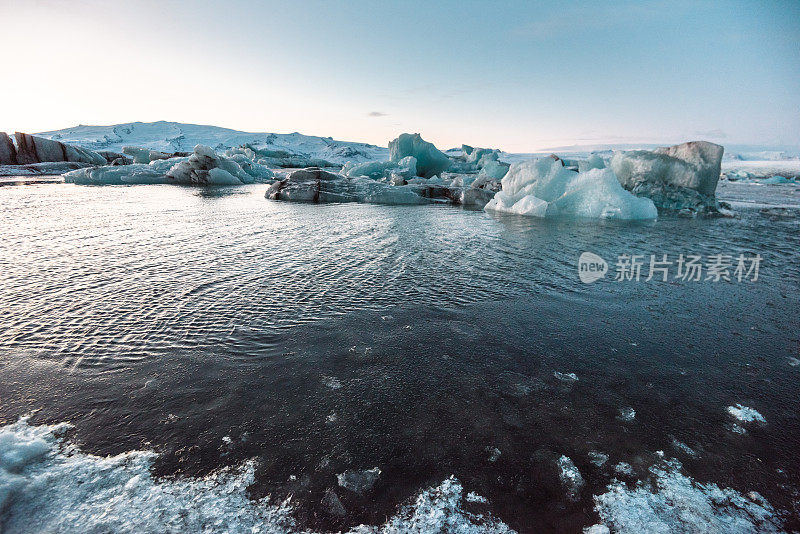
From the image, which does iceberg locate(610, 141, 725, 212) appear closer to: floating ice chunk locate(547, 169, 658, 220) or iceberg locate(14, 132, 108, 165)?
floating ice chunk locate(547, 169, 658, 220)

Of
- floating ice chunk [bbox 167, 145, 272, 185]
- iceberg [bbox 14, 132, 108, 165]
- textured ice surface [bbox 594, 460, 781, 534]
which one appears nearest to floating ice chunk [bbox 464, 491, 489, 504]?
textured ice surface [bbox 594, 460, 781, 534]

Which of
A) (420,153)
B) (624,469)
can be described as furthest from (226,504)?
(420,153)

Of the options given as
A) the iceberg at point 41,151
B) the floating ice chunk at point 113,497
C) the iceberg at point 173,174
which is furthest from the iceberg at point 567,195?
the iceberg at point 41,151

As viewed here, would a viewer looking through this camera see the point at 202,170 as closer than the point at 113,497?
No

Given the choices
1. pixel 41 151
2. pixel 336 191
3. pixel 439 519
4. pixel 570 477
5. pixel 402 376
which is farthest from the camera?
pixel 41 151

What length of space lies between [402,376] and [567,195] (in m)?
12.9

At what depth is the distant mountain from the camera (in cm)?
8919

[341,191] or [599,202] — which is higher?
[341,191]

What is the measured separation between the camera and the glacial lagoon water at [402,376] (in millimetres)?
1966

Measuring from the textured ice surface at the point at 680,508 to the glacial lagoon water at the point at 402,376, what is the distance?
48 millimetres

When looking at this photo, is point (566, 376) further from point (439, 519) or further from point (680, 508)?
point (439, 519)

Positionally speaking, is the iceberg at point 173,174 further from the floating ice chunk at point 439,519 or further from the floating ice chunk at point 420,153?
the floating ice chunk at point 439,519

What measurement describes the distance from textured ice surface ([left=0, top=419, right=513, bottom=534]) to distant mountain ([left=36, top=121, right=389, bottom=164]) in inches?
3203

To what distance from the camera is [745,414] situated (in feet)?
8.21
